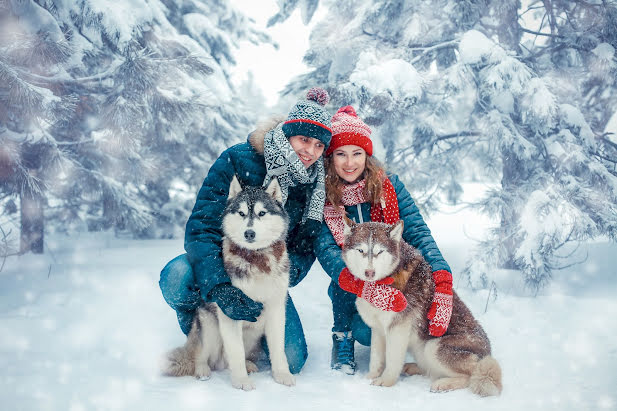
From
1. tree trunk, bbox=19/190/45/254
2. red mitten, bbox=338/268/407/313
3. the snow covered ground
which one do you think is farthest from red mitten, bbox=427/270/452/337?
tree trunk, bbox=19/190/45/254

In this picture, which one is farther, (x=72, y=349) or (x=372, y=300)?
(x=72, y=349)

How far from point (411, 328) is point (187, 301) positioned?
5.24 ft

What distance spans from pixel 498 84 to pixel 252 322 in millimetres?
3884


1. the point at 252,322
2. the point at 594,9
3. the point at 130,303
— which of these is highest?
the point at 594,9

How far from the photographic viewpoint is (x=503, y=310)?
4.36 m

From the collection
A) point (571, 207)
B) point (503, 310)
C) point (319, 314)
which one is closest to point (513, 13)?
point (571, 207)

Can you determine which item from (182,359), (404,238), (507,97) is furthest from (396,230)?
(507,97)

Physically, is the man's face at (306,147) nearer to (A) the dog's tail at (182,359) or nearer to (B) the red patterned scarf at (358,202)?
(B) the red patterned scarf at (358,202)

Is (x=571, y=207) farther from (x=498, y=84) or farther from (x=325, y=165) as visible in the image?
(x=325, y=165)

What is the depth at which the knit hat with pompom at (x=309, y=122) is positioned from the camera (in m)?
2.80

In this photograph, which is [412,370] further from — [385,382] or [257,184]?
[257,184]

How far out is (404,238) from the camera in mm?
3123

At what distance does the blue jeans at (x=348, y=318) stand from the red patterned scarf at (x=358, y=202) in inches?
18.9

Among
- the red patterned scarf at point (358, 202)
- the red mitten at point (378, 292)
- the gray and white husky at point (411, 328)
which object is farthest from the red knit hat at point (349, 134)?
the red mitten at point (378, 292)
